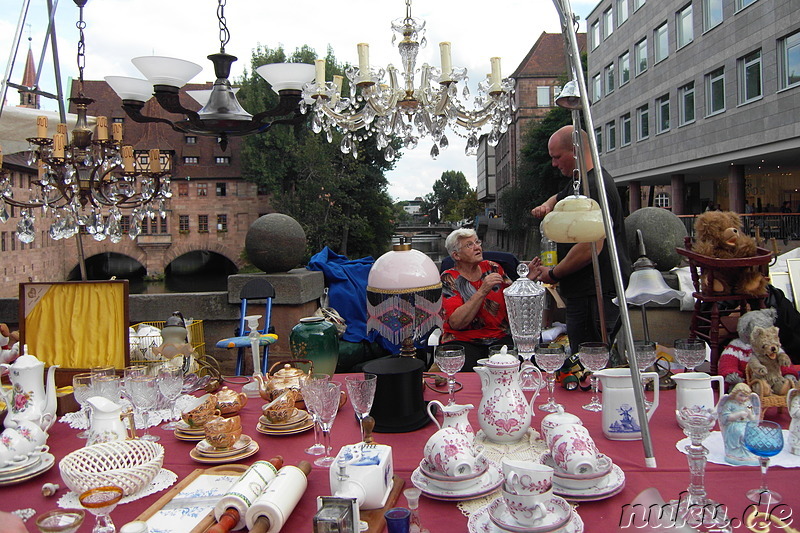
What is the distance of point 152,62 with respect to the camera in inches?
118

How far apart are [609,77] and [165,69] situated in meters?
25.9

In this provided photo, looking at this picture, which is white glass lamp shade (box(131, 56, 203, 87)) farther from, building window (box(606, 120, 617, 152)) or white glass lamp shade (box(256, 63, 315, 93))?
building window (box(606, 120, 617, 152))

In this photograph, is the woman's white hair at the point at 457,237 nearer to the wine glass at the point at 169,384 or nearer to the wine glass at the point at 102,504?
the wine glass at the point at 169,384

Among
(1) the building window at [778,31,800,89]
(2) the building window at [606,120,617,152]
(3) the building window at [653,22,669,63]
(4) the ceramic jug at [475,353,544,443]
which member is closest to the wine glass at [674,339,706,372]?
(4) the ceramic jug at [475,353,544,443]

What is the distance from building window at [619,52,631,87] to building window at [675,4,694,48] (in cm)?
398

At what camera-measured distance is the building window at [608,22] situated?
983 inches

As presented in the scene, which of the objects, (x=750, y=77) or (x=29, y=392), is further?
(x=750, y=77)

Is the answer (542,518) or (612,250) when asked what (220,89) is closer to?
(612,250)

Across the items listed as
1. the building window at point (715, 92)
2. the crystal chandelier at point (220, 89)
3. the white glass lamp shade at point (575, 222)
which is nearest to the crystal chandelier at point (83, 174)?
the crystal chandelier at point (220, 89)

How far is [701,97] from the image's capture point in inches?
706

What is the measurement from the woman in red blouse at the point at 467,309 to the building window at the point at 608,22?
970 inches

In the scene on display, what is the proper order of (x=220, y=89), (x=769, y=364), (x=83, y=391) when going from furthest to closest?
(x=220, y=89) < (x=83, y=391) < (x=769, y=364)

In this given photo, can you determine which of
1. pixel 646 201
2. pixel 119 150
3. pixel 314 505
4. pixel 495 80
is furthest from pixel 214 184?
pixel 314 505

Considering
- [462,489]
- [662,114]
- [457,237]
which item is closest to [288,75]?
[457,237]
